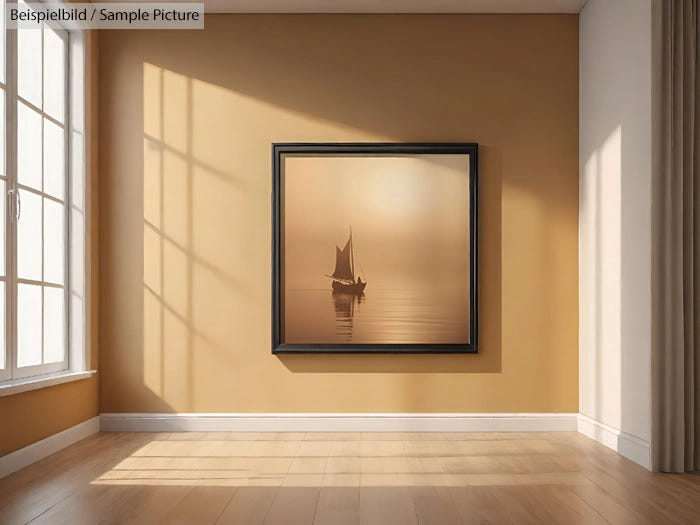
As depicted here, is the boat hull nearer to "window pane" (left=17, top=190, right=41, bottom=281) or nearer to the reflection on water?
the reflection on water

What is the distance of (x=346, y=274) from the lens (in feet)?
15.8

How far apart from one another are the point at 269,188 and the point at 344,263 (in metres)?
0.68

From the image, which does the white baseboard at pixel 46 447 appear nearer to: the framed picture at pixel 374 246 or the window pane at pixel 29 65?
the framed picture at pixel 374 246

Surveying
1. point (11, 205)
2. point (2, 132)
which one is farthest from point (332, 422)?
point (2, 132)

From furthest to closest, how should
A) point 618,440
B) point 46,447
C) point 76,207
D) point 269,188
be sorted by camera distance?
point 269,188, point 76,207, point 618,440, point 46,447

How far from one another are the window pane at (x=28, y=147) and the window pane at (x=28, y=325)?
0.57m

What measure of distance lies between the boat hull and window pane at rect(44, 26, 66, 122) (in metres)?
1.94

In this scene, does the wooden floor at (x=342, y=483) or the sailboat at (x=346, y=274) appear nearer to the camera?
the wooden floor at (x=342, y=483)

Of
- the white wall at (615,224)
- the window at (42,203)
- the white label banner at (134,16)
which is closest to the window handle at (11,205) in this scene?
the window at (42,203)

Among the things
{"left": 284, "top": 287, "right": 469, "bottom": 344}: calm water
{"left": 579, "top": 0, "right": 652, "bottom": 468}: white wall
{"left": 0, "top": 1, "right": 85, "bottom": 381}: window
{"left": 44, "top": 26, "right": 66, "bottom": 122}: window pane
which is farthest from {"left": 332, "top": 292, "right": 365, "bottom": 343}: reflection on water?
{"left": 44, "top": 26, "right": 66, "bottom": 122}: window pane

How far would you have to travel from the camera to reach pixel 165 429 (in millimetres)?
4758

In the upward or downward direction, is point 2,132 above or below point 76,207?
above

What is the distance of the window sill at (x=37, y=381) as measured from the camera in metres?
3.54

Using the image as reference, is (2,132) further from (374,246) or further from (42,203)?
(374,246)
